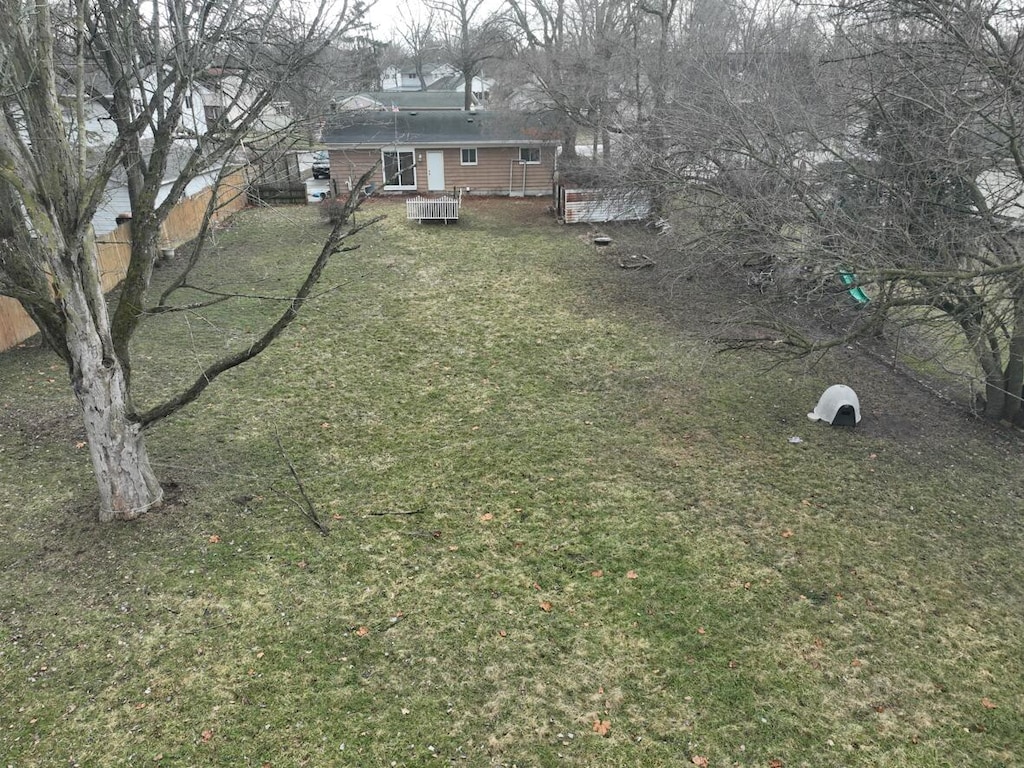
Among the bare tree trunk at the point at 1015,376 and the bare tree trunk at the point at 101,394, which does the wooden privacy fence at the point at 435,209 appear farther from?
the bare tree trunk at the point at 1015,376

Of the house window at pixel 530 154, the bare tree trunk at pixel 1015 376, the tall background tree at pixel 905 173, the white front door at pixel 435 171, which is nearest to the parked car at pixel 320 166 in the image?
the white front door at pixel 435 171

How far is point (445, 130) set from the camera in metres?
26.1

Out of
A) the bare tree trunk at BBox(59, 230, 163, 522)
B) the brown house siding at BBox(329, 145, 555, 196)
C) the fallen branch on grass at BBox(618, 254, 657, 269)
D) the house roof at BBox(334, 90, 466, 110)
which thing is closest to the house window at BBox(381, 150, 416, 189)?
the brown house siding at BBox(329, 145, 555, 196)

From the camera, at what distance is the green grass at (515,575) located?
452 cm

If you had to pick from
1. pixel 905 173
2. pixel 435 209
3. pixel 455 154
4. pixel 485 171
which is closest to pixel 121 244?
pixel 435 209

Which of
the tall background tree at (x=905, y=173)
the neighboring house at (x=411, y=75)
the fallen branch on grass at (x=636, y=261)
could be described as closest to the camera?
the tall background tree at (x=905, y=173)

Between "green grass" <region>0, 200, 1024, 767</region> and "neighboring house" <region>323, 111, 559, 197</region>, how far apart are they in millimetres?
16315

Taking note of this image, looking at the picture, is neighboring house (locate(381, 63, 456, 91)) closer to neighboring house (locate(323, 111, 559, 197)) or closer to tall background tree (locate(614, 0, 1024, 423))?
neighboring house (locate(323, 111, 559, 197))

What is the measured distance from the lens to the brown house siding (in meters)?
25.0

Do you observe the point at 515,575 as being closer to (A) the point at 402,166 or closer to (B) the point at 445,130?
(A) the point at 402,166

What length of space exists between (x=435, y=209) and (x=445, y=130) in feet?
22.6

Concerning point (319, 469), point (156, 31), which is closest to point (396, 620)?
point (319, 469)

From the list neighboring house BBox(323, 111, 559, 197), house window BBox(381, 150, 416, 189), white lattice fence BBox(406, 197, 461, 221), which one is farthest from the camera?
house window BBox(381, 150, 416, 189)

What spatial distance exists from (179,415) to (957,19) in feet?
33.4
